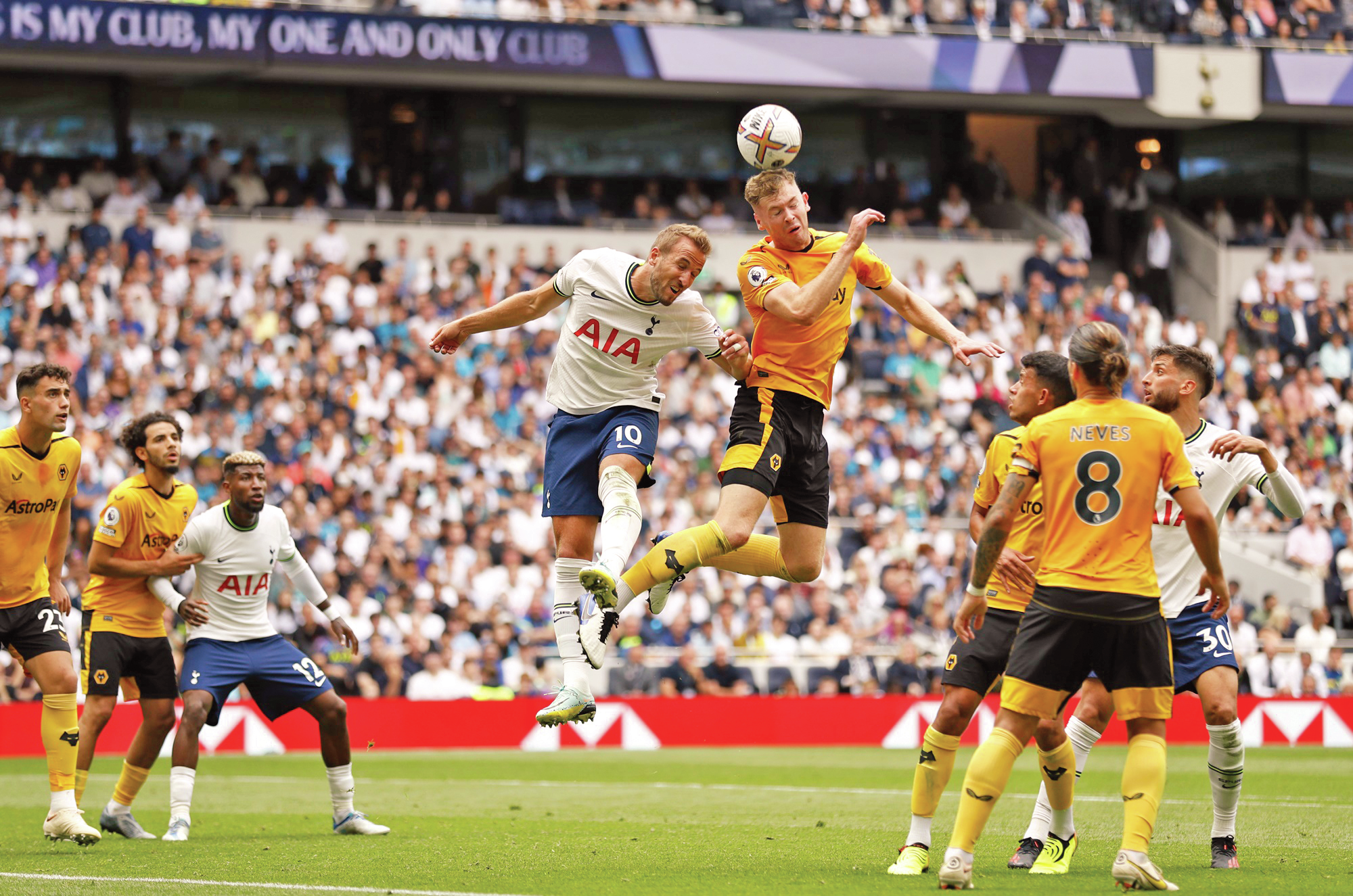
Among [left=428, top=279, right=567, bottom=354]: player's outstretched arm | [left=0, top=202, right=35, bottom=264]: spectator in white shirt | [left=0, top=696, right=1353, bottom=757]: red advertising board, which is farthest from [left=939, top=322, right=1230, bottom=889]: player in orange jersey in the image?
[left=0, top=202, right=35, bottom=264]: spectator in white shirt

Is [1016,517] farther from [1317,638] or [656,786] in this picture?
[1317,638]

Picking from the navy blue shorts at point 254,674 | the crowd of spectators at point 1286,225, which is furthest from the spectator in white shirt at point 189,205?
the crowd of spectators at point 1286,225

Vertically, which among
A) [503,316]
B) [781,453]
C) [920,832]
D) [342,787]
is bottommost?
[342,787]

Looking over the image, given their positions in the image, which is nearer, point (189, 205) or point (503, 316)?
point (503, 316)

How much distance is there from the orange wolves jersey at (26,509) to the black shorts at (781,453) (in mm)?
3976

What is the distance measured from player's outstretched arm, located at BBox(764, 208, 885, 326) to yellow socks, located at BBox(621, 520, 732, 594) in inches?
46.7

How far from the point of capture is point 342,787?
10789 mm

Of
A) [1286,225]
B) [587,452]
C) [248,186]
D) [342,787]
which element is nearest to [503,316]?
[587,452]

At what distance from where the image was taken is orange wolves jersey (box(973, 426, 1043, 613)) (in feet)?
28.1

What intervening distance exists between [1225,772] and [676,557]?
10.0 feet

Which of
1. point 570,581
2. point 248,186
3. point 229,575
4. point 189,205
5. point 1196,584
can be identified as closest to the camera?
point 1196,584

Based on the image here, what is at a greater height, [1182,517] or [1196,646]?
[1182,517]

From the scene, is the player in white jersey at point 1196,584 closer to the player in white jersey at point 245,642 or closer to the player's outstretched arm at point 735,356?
the player's outstretched arm at point 735,356

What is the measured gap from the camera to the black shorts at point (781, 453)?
909 cm
